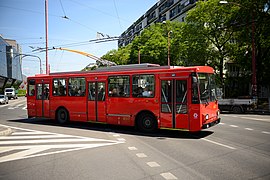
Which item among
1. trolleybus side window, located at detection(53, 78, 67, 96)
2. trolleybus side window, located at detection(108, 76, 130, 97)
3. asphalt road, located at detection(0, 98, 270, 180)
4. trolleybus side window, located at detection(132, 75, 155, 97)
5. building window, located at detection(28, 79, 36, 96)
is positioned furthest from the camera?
building window, located at detection(28, 79, 36, 96)

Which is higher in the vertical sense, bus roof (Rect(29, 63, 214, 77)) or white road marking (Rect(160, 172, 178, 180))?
bus roof (Rect(29, 63, 214, 77))

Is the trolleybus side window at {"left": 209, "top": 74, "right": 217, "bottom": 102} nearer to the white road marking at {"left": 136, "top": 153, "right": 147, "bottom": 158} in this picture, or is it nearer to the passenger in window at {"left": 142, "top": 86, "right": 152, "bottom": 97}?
the passenger in window at {"left": 142, "top": 86, "right": 152, "bottom": 97}

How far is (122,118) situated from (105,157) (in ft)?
16.2

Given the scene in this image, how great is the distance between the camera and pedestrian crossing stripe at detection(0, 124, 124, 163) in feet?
26.7

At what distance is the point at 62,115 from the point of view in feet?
49.9

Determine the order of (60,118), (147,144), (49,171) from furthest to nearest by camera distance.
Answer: (60,118)
(147,144)
(49,171)

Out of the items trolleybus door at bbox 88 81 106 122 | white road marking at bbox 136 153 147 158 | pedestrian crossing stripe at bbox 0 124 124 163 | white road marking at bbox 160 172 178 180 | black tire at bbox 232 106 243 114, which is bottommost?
white road marking at bbox 136 153 147 158

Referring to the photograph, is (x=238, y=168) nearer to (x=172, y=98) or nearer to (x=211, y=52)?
(x=172, y=98)

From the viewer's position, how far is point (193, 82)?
407 inches

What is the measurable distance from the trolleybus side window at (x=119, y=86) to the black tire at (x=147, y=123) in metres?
1.25

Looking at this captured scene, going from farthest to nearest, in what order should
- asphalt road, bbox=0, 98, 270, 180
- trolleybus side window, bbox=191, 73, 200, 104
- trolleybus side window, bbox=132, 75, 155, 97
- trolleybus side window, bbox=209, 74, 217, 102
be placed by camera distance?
trolleybus side window, bbox=132, 75, 155, 97
trolleybus side window, bbox=209, 74, 217, 102
trolleybus side window, bbox=191, 73, 200, 104
asphalt road, bbox=0, 98, 270, 180

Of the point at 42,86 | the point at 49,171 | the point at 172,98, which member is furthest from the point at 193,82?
the point at 42,86

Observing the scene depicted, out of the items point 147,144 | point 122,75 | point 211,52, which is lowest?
point 147,144

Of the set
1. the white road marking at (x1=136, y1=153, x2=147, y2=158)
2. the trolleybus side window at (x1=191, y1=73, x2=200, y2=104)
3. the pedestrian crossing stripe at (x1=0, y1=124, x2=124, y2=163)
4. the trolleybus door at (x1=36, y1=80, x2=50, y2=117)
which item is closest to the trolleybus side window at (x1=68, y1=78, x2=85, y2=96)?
the trolleybus door at (x1=36, y1=80, x2=50, y2=117)
